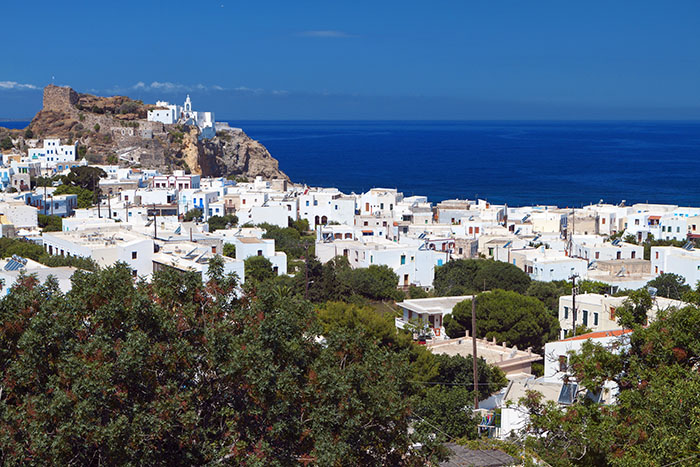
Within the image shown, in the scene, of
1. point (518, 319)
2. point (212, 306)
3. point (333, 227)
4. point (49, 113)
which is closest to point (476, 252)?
point (333, 227)

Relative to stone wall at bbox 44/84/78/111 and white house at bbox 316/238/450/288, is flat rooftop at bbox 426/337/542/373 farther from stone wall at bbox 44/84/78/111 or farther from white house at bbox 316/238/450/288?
stone wall at bbox 44/84/78/111

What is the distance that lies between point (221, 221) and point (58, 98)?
1280 inches

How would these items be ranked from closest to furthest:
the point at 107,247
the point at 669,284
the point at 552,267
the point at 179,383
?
the point at 179,383 < the point at 107,247 < the point at 669,284 < the point at 552,267

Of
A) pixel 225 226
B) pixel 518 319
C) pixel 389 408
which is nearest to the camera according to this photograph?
pixel 389 408

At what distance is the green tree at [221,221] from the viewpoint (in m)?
39.8

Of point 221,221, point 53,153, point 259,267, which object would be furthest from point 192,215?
point 53,153

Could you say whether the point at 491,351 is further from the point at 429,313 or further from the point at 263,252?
the point at 263,252

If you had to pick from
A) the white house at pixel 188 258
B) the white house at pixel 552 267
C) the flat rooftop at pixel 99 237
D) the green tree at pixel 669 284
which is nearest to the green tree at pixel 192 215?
the flat rooftop at pixel 99 237

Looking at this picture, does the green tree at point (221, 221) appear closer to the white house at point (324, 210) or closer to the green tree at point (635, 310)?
the white house at point (324, 210)

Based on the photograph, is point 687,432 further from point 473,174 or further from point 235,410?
point 473,174

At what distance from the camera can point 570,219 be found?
1756 inches

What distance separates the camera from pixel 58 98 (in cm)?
6719

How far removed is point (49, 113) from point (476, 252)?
41395 mm

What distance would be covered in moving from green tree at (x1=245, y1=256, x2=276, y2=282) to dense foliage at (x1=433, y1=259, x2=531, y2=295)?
18.1 feet
